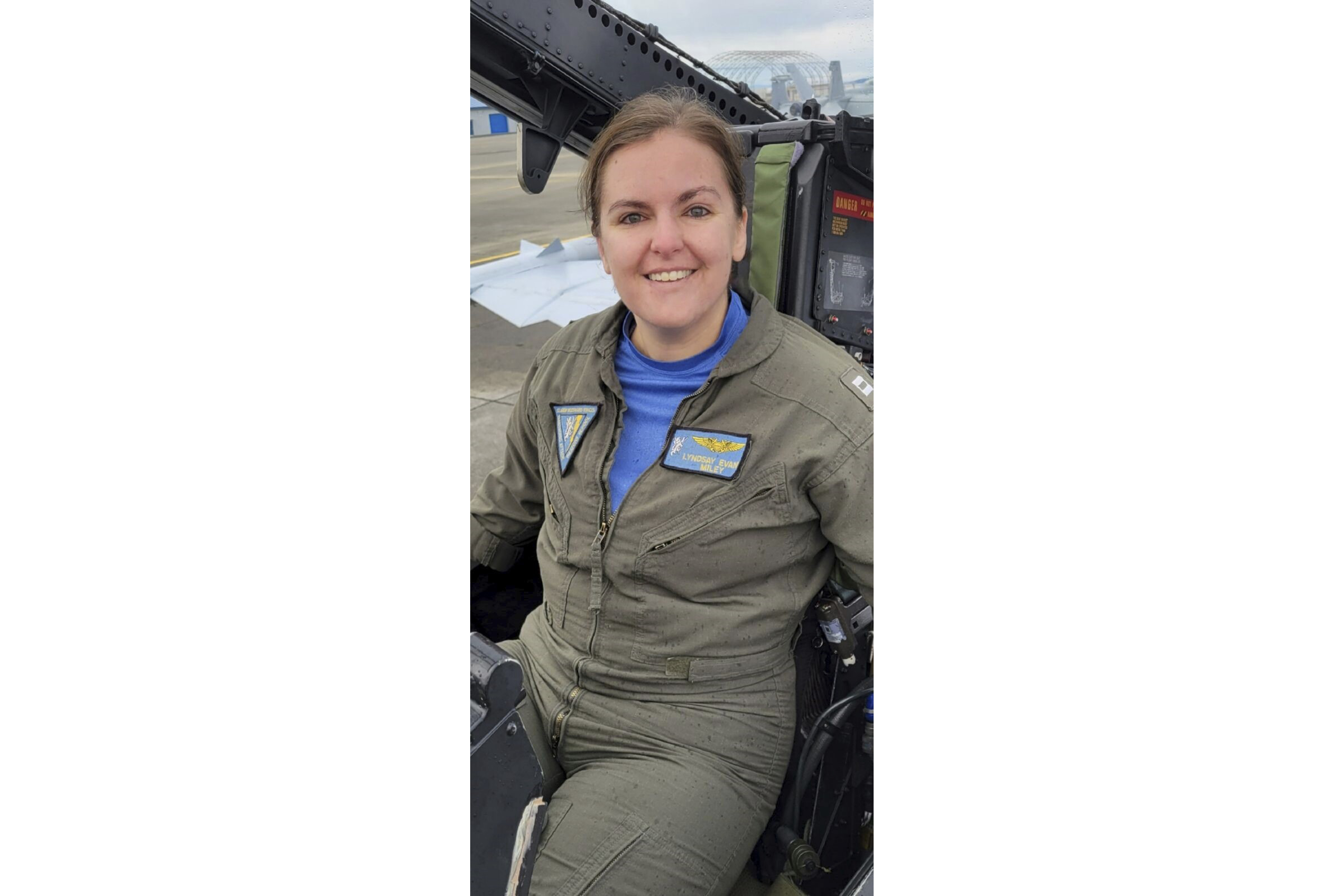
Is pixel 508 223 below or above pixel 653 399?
above

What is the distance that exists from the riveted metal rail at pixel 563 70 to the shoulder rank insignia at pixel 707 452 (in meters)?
0.89

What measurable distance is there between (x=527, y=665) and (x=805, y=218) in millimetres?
774

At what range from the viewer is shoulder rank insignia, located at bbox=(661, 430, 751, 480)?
1.18m

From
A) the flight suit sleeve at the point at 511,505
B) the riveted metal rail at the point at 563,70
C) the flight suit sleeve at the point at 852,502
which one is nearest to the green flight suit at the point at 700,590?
the flight suit sleeve at the point at 852,502

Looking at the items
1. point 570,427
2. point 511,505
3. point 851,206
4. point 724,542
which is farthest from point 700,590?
point 851,206

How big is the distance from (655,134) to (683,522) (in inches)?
18.2

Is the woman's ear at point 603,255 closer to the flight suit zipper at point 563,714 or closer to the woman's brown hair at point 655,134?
the woman's brown hair at point 655,134

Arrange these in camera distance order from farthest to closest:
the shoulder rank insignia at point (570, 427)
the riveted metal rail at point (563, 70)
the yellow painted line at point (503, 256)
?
1. the riveted metal rail at point (563, 70)
2. the shoulder rank insignia at point (570, 427)
3. the yellow painted line at point (503, 256)

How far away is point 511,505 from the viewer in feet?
4.79

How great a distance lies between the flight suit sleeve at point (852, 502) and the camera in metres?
1.15

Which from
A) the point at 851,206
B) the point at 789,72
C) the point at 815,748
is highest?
the point at 789,72

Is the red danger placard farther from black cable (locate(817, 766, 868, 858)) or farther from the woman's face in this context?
black cable (locate(817, 766, 868, 858))

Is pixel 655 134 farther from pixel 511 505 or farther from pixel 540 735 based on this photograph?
pixel 540 735
